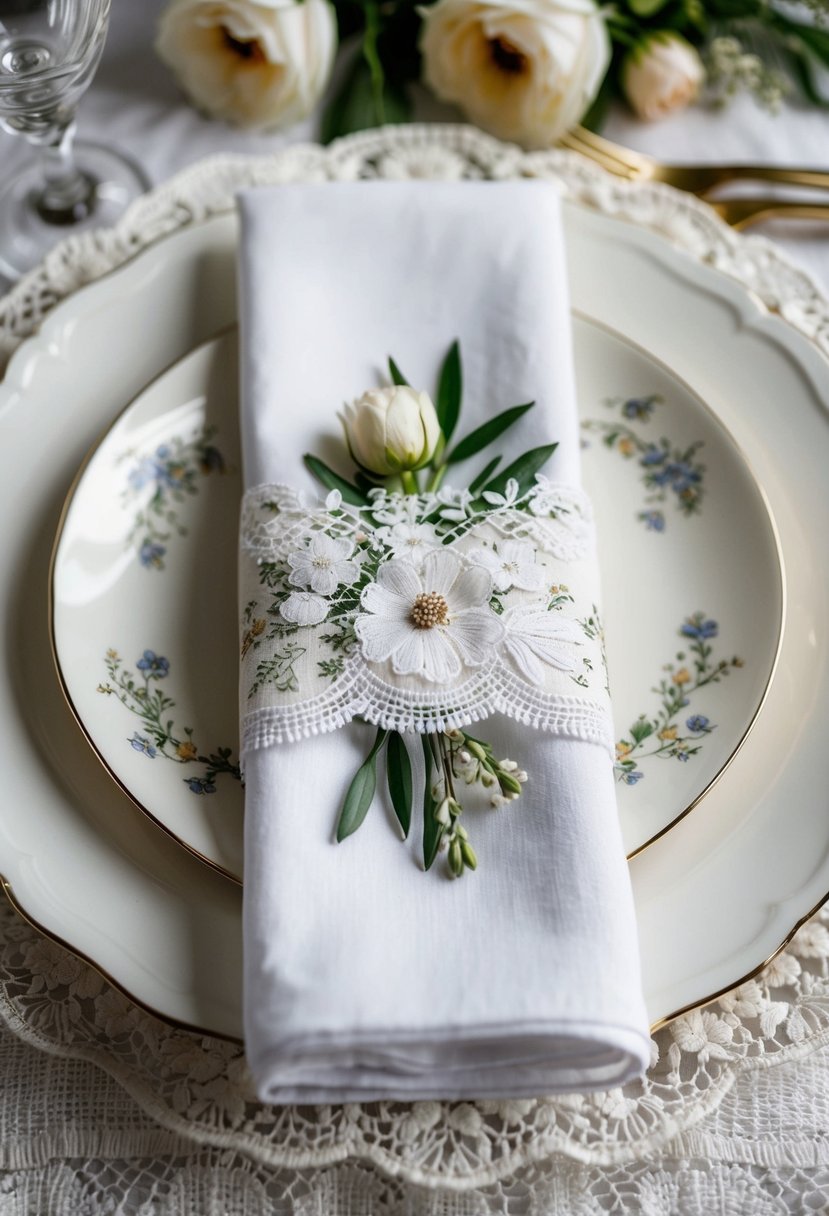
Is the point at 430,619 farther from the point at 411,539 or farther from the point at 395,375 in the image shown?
the point at 395,375

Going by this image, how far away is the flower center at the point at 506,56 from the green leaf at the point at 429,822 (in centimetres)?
80

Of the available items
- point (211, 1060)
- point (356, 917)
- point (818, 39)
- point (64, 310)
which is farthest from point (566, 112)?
point (211, 1060)

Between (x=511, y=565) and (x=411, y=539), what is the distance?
0.26ft

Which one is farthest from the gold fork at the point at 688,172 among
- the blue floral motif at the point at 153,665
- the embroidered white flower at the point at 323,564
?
the blue floral motif at the point at 153,665

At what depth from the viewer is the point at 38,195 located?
125cm

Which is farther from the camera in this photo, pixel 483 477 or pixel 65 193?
pixel 65 193

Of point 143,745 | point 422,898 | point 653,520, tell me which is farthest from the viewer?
point 653,520

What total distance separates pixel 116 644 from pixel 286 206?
436mm

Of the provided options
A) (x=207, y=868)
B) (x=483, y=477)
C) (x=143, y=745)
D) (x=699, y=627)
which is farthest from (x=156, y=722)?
(x=699, y=627)

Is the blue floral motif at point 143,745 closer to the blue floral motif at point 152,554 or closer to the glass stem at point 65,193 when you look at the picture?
the blue floral motif at point 152,554

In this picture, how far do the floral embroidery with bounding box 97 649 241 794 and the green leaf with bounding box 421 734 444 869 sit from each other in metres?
0.16

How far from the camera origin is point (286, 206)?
3.22 ft

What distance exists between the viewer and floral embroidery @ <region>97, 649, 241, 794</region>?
83 centimetres

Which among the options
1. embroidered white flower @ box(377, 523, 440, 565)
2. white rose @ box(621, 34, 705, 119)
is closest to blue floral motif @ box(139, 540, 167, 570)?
embroidered white flower @ box(377, 523, 440, 565)
